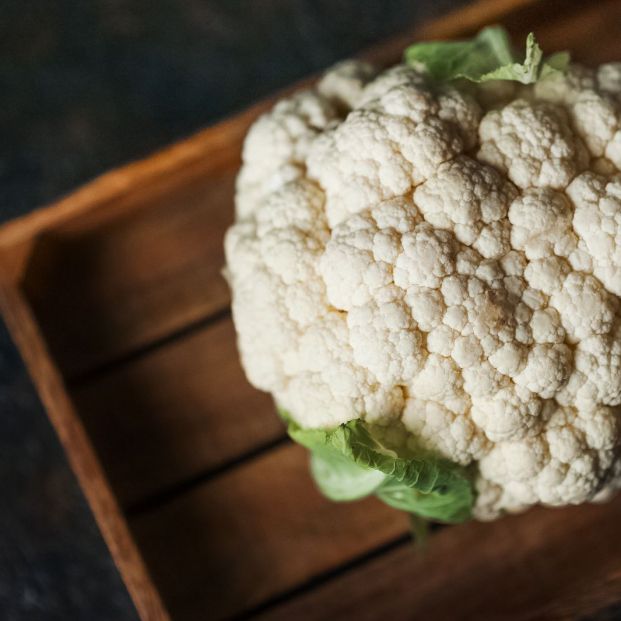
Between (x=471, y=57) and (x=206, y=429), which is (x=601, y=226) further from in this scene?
(x=206, y=429)

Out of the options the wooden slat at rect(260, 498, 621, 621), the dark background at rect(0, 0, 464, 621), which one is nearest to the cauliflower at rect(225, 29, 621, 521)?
the wooden slat at rect(260, 498, 621, 621)

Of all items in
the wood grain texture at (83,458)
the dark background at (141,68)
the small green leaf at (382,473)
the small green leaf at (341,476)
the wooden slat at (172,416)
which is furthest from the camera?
the dark background at (141,68)

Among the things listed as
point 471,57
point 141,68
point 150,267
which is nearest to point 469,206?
point 471,57

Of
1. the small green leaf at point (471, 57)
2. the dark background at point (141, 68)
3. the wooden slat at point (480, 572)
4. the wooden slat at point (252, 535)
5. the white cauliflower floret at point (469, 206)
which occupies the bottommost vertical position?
the wooden slat at point (480, 572)

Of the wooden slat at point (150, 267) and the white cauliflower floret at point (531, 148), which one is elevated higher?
the wooden slat at point (150, 267)

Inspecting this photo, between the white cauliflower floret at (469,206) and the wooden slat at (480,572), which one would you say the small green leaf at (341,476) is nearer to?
the wooden slat at (480,572)

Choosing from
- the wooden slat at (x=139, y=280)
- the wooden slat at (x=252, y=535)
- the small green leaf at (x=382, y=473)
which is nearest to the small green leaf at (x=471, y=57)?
the wooden slat at (x=139, y=280)

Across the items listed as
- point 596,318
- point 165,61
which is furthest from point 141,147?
point 596,318

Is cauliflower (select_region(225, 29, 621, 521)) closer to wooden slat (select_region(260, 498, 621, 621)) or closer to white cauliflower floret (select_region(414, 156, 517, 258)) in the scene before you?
white cauliflower floret (select_region(414, 156, 517, 258))

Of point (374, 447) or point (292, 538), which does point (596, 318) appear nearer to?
point (374, 447)
